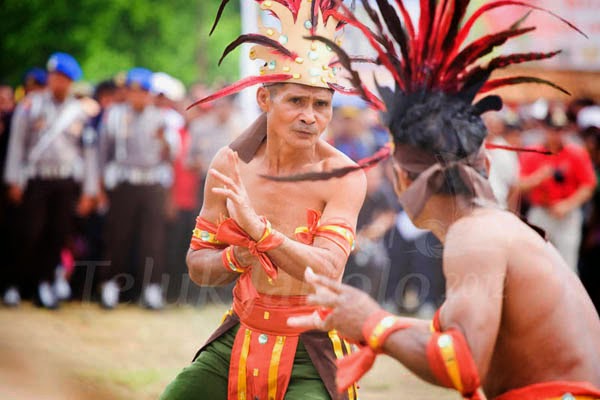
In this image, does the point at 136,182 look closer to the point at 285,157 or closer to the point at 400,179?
the point at 285,157

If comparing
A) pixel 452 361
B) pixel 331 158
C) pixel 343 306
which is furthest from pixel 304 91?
pixel 452 361

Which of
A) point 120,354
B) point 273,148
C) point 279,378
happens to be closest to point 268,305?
point 279,378

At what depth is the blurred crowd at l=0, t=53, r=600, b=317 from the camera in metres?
9.75

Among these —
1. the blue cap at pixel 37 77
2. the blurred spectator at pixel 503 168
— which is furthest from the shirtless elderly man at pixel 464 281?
the blue cap at pixel 37 77

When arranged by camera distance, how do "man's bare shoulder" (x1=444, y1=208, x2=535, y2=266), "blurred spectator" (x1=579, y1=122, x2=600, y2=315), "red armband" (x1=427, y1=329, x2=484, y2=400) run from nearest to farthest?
1. "red armband" (x1=427, y1=329, x2=484, y2=400)
2. "man's bare shoulder" (x1=444, y1=208, x2=535, y2=266)
3. "blurred spectator" (x1=579, y1=122, x2=600, y2=315)

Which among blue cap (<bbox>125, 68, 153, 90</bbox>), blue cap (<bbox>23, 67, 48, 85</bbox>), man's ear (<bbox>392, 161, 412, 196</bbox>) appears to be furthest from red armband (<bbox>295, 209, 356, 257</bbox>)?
blue cap (<bbox>23, 67, 48, 85</bbox>)

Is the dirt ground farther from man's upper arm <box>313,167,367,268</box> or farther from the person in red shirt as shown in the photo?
man's upper arm <box>313,167,367,268</box>

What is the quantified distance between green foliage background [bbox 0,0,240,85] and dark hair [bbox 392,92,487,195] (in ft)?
68.1

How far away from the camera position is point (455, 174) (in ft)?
10.1

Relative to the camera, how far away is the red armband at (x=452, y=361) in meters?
2.74

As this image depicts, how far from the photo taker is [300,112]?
3889 mm

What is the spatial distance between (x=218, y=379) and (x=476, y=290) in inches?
57.7

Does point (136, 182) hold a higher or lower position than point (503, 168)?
lower

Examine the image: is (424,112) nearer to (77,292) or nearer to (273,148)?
(273,148)
